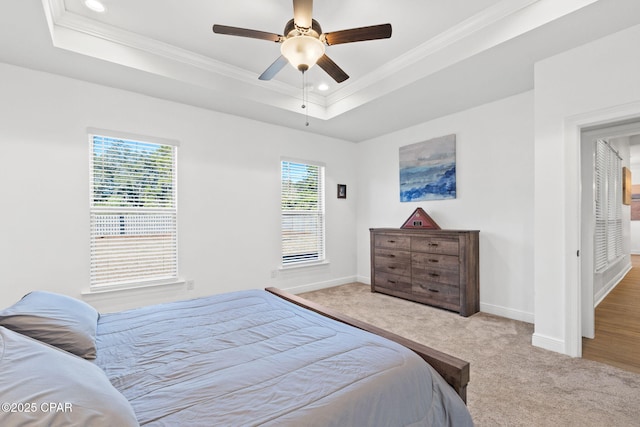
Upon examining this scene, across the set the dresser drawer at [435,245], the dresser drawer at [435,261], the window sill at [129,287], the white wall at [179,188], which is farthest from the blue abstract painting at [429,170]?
the window sill at [129,287]

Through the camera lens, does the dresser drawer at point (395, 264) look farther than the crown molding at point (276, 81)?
Yes

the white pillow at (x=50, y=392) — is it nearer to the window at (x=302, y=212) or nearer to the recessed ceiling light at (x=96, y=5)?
the recessed ceiling light at (x=96, y=5)

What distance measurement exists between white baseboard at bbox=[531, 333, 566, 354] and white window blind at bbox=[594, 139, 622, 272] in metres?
1.13

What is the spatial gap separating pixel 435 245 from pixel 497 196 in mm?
968

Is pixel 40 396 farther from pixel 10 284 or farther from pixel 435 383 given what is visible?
pixel 10 284

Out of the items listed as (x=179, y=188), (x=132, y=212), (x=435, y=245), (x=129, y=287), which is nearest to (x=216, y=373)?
(x=129, y=287)

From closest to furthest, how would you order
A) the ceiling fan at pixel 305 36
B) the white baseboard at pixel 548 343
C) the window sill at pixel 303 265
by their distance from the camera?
the ceiling fan at pixel 305 36 → the white baseboard at pixel 548 343 → the window sill at pixel 303 265

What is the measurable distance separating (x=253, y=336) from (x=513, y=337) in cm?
272

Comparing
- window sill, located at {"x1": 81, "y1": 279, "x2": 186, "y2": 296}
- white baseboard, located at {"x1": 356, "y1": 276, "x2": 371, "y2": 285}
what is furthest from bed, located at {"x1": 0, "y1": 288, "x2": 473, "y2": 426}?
white baseboard, located at {"x1": 356, "y1": 276, "x2": 371, "y2": 285}

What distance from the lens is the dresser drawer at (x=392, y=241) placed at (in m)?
4.20

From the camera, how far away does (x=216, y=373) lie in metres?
1.18

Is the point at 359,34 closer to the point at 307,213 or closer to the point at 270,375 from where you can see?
the point at 270,375

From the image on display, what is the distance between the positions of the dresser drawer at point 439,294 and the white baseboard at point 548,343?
915 mm

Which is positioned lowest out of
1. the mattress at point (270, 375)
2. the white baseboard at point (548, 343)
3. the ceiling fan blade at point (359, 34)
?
the white baseboard at point (548, 343)
